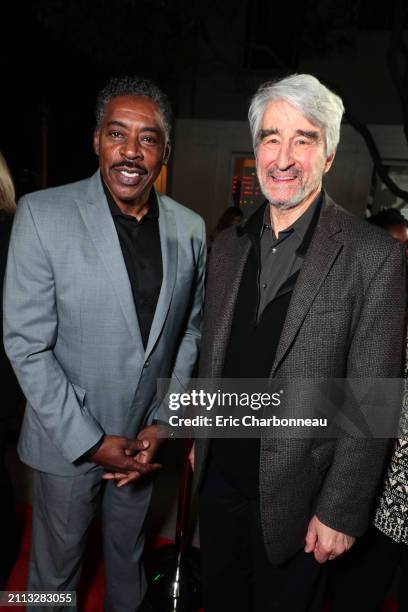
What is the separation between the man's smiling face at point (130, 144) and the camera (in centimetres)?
148

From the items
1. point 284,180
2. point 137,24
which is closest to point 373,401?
point 284,180

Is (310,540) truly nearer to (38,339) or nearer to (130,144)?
(38,339)

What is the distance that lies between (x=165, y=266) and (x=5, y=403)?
35.1 inches

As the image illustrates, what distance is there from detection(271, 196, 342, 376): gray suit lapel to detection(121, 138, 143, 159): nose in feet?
2.13

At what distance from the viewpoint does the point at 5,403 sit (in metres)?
1.81

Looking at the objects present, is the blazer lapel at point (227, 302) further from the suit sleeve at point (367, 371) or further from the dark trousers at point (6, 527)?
the dark trousers at point (6, 527)

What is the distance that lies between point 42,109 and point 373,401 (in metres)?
5.39

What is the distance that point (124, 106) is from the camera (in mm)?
1485

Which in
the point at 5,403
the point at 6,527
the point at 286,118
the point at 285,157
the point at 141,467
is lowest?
the point at 6,527

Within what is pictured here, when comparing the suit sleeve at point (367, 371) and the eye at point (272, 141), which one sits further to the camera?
the eye at point (272, 141)

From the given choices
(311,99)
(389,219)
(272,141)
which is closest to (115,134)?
(272,141)

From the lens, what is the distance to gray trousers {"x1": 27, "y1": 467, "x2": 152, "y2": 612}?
1555 mm

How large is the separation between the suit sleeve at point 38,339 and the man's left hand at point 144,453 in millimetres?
200

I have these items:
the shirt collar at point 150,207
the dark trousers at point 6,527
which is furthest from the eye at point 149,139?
the dark trousers at point 6,527
